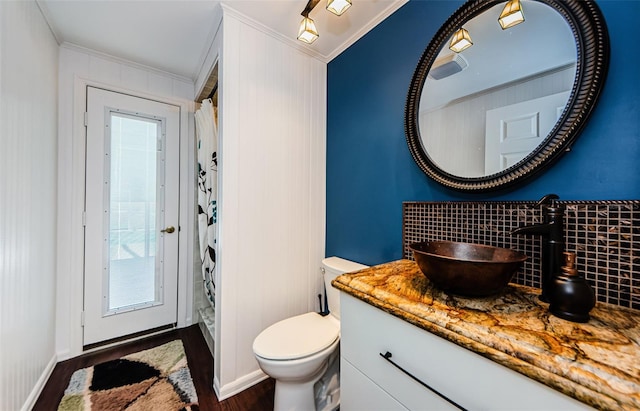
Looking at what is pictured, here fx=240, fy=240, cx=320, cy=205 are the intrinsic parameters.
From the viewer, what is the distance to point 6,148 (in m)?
1.14

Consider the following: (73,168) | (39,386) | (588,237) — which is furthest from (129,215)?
(588,237)

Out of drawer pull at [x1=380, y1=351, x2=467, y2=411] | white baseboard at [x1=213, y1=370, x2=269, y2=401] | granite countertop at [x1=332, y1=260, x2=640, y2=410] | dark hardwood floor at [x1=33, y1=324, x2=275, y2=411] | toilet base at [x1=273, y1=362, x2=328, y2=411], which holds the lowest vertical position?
dark hardwood floor at [x1=33, y1=324, x2=275, y2=411]

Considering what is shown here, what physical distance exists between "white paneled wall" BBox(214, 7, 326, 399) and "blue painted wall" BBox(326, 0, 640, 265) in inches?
8.5

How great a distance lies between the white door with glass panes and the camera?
6.43ft

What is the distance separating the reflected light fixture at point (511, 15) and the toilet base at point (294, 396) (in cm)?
188

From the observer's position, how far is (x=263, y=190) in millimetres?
1667

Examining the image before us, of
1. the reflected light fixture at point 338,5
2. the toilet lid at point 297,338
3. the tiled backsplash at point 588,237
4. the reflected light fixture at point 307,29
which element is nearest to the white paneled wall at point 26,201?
the toilet lid at point 297,338

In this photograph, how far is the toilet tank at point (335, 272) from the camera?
59.7 inches

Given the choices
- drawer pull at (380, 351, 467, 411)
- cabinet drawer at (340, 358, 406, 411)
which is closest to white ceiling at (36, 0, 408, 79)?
drawer pull at (380, 351, 467, 411)

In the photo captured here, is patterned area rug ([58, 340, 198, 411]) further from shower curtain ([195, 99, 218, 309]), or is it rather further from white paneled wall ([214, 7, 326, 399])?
shower curtain ([195, 99, 218, 309])

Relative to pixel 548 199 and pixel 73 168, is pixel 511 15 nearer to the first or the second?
pixel 548 199

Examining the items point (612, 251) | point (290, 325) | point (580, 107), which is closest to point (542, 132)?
point (580, 107)

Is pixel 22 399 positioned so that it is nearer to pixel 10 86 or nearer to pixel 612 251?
pixel 10 86

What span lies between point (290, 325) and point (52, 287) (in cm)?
178
